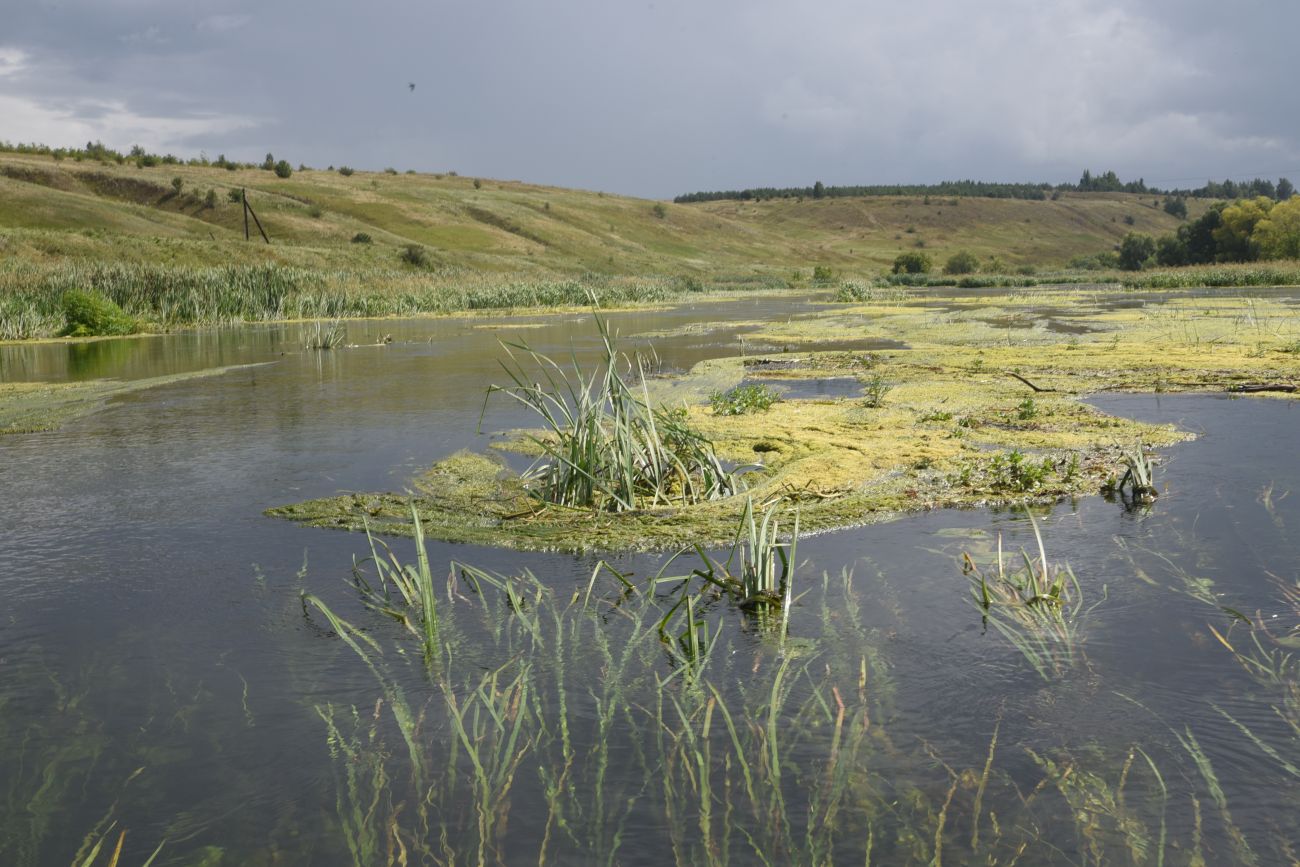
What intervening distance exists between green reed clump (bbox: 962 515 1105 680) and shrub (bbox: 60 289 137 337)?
23.1m

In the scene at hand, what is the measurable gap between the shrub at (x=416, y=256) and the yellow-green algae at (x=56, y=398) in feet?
130

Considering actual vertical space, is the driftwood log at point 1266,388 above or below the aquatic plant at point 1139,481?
above

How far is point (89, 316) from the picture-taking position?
23516 mm

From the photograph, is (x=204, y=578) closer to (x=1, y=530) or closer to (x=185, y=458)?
(x=1, y=530)

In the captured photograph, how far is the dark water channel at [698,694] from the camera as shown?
3072 millimetres

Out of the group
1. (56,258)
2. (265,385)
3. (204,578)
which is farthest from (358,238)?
(204,578)

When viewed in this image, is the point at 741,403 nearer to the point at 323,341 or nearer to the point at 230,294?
the point at 323,341

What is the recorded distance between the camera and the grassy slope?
162 ft

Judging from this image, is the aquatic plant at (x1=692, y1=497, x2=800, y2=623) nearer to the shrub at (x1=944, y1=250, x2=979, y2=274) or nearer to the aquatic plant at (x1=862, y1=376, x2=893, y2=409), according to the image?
the aquatic plant at (x1=862, y1=376, x2=893, y2=409)

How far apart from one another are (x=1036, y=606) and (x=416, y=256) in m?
53.3

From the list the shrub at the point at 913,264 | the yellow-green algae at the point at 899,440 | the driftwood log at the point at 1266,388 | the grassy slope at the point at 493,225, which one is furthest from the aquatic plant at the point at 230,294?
the shrub at the point at 913,264

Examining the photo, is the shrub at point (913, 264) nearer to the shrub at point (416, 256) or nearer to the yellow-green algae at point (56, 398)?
the shrub at point (416, 256)

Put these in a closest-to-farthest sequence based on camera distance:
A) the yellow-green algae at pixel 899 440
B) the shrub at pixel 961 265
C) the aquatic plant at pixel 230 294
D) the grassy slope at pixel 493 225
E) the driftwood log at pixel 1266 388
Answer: the yellow-green algae at pixel 899 440
the driftwood log at pixel 1266 388
the aquatic plant at pixel 230 294
the grassy slope at pixel 493 225
the shrub at pixel 961 265

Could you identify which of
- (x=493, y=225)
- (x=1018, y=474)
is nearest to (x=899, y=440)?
(x=1018, y=474)
